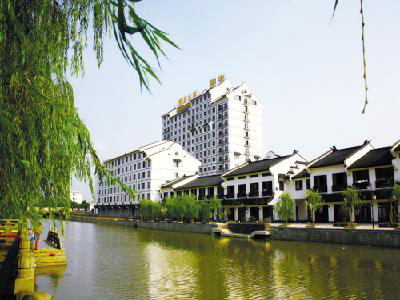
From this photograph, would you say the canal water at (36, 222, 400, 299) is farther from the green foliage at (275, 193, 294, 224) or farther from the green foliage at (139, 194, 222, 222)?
the green foliage at (139, 194, 222, 222)

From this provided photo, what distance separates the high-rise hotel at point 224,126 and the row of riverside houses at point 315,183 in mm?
26822

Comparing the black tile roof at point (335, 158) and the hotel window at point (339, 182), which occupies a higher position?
the black tile roof at point (335, 158)

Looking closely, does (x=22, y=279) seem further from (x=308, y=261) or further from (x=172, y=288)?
(x=308, y=261)

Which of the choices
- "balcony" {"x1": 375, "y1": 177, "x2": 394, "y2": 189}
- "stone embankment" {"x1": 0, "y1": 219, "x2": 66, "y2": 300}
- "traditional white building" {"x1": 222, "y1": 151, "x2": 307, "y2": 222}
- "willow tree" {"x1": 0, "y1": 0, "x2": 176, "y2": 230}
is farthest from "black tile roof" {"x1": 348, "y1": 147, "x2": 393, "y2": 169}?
"willow tree" {"x1": 0, "y1": 0, "x2": 176, "y2": 230}

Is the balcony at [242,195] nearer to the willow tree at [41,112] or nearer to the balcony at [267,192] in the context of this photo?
the balcony at [267,192]

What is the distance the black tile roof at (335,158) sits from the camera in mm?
39719

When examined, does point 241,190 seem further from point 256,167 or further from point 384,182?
point 384,182

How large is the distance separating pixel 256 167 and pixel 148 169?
30775mm

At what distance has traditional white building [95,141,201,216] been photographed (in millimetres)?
73875

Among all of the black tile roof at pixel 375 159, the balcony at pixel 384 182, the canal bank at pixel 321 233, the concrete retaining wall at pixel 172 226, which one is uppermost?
the black tile roof at pixel 375 159

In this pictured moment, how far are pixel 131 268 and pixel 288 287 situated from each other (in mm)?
9275

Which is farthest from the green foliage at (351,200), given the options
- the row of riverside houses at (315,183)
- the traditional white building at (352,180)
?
the row of riverside houses at (315,183)

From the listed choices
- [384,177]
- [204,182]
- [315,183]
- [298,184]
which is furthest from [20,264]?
[204,182]

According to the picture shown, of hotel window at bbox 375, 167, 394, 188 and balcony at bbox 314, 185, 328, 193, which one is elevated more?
hotel window at bbox 375, 167, 394, 188
